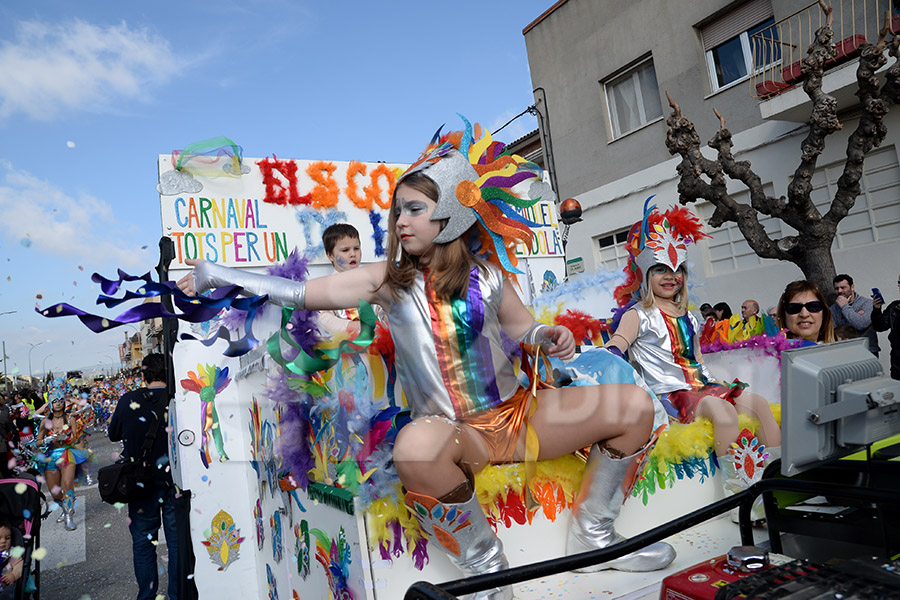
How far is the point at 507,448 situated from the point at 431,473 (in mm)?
333

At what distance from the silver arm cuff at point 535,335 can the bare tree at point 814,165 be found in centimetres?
554

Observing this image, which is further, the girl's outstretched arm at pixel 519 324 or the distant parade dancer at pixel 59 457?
the distant parade dancer at pixel 59 457

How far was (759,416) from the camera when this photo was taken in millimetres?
2566

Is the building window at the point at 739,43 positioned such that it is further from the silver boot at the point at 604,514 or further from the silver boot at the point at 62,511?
the silver boot at the point at 62,511

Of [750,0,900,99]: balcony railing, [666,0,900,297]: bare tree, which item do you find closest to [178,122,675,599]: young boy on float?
[666,0,900,297]: bare tree

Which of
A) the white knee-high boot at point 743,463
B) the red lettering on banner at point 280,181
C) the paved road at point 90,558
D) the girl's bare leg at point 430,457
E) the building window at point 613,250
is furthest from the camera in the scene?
the building window at point 613,250

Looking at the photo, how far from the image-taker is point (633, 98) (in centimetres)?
1080

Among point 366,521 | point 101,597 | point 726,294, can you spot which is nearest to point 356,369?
point 366,521

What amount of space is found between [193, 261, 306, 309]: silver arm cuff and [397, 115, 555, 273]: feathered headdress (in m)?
0.45

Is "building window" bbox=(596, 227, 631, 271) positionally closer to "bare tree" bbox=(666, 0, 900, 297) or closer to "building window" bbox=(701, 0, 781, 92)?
"building window" bbox=(701, 0, 781, 92)

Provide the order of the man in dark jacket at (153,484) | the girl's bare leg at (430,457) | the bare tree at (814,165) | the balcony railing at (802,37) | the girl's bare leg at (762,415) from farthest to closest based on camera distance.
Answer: the balcony railing at (802,37), the bare tree at (814,165), the man in dark jacket at (153,484), the girl's bare leg at (762,415), the girl's bare leg at (430,457)

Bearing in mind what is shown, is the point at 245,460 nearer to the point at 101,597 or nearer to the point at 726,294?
the point at 101,597

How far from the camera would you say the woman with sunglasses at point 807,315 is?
10.8 ft

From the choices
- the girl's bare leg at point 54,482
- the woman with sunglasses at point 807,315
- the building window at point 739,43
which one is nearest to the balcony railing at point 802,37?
the building window at point 739,43
